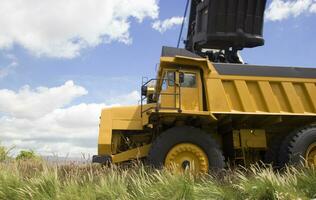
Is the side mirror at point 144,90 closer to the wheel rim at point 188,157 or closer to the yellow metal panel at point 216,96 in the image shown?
the yellow metal panel at point 216,96

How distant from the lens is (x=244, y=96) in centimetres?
1325

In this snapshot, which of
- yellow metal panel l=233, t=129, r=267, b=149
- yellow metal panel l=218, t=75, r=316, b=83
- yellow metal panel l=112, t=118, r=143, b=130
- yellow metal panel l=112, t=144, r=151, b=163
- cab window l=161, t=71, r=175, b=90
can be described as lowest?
yellow metal panel l=112, t=144, r=151, b=163

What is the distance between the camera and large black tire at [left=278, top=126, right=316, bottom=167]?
12596 mm

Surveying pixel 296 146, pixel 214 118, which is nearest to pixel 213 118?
pixel 214 118

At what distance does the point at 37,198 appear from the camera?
8.71 metres

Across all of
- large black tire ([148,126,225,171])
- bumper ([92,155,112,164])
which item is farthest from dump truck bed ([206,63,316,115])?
bumper ([92,155,112,164])

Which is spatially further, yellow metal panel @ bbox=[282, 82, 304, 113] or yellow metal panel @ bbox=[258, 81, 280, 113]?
yellow metal panel @ bbox=[282, 82, 304, 113]

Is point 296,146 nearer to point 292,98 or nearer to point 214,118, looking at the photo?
point 292,98

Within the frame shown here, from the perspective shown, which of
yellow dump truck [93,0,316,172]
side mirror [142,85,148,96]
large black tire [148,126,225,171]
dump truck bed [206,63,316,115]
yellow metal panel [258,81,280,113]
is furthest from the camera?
side mirror [142,85,148,96]

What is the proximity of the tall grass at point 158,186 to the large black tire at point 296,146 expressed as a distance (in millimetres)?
3474

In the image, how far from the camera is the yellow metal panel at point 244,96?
13.2 meters

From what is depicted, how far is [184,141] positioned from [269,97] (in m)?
3.09

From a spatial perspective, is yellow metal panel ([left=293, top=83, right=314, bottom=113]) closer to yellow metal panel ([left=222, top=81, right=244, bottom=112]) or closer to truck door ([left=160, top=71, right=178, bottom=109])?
yellow metal panel ([left=222, top=81, right=244, bottom=112])

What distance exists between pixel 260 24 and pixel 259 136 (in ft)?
17.8
